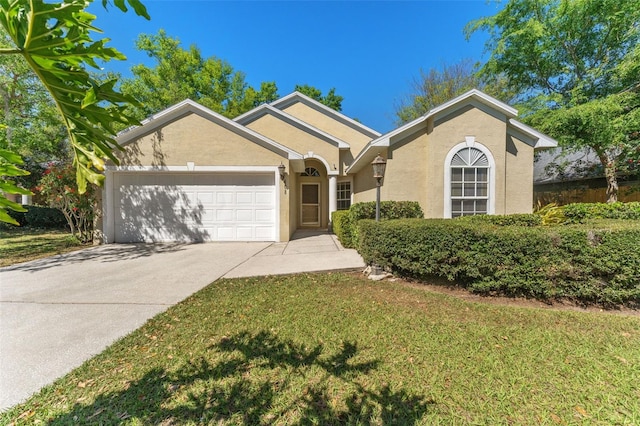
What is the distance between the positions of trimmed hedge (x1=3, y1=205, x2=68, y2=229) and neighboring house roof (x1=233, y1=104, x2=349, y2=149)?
1217 cm

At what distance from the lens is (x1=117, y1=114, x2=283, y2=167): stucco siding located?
30.5ft

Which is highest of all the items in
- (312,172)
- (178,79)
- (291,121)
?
(178,79)

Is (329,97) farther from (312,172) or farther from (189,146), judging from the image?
(189,146)

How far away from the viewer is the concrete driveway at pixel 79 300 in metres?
2.89

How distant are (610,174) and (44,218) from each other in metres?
29.1

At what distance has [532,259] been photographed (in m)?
4.53

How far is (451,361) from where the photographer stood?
287 cm

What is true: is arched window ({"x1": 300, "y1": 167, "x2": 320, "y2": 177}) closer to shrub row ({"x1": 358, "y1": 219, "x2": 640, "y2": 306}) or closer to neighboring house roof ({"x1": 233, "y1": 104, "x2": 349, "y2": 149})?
neighboring house roof ({"x1": 233, "y1": 104, "x2": 349, "y2": 149})

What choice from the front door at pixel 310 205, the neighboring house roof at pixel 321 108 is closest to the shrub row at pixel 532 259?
the front door at pixel 310 205

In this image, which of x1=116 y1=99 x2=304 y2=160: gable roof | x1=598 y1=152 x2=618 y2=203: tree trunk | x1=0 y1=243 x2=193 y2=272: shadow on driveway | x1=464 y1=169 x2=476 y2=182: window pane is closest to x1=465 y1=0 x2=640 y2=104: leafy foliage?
x1=598 y1=152 x2=618 y2=203: tree trunk

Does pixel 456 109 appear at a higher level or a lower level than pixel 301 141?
higher

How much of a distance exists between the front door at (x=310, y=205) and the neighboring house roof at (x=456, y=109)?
5.28m

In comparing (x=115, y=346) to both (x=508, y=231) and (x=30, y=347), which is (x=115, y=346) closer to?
(x=30, y=347)

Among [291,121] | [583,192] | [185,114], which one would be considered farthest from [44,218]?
[583,192]
